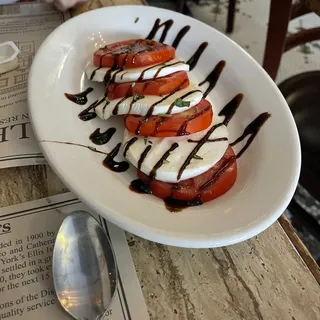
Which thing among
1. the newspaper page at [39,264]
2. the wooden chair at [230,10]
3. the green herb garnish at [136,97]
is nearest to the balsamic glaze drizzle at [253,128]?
the green herb garnish at [136,97]

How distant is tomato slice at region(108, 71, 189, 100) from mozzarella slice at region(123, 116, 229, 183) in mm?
97

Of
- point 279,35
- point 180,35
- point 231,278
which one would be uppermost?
point 180,35

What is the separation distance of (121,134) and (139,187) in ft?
0.56

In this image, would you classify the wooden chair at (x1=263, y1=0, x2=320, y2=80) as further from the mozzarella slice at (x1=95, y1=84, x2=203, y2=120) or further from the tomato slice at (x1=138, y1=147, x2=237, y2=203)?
the tomato slice at (x1=138, y1=147, x2=237, y2=203)

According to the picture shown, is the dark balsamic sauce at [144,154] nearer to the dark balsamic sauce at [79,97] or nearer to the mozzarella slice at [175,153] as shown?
the mozzarella slice at [175,153]

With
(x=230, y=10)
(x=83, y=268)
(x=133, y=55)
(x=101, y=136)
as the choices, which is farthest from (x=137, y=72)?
(x=230, y=10)

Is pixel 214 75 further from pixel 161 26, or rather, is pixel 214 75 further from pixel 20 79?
pixel 20 79

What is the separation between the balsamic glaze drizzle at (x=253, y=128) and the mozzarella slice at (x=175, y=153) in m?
0.06

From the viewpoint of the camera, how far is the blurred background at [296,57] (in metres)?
1.19

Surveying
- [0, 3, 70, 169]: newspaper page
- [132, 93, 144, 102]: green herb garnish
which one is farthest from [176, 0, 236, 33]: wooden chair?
[132, 93, 144, 102]: green herb garnish

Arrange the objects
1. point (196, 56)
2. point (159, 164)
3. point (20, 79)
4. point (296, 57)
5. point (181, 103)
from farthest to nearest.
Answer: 1. point (296, 57)
2. point (196, 56)
3. point (20, 79)
4. point (181, 103)
5. point (159, 164)

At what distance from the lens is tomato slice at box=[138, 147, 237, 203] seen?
2.42 feet

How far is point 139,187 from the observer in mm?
758

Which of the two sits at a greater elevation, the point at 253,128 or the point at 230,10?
the point at 253,128
